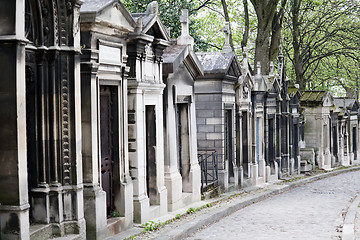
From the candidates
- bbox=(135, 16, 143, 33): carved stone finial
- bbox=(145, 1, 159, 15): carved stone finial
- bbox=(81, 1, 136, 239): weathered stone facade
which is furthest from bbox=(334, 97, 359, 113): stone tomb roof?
bbox=(81, 1, 136, 239): weathered stone facade

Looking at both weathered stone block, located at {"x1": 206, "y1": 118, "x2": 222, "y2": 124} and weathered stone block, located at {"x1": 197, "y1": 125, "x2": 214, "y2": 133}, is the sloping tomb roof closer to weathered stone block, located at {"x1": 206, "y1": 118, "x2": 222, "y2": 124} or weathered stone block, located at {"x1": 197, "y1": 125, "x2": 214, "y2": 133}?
weathered stone block, located at {"x1": 206, "y1": 118, "x2": 222, "y2": 124}

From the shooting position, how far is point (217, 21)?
37469 millimetres

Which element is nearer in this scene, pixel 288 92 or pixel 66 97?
pixel 66 97

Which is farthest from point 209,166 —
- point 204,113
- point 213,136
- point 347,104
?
point 347,104

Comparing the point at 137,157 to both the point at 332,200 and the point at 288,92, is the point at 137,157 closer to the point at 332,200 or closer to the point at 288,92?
the point at 332,200

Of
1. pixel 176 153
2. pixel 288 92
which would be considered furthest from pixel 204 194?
pixel 288 92

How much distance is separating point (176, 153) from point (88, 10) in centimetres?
494

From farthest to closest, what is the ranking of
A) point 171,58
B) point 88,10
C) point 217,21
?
point 217,21, point 171,58, point 88,10

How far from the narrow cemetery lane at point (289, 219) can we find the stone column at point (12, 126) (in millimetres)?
4372

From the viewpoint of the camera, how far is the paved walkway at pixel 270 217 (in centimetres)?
1072

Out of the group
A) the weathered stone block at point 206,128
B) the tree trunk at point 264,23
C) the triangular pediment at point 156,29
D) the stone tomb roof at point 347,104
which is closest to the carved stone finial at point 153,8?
the triangular pediment at point 156,29

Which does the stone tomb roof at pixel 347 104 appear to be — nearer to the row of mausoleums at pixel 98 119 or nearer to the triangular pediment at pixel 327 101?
the triangular pediment at pixel 327 101

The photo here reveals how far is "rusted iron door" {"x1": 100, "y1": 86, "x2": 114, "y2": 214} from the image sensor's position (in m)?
9.84

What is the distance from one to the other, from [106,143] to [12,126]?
313 cm
